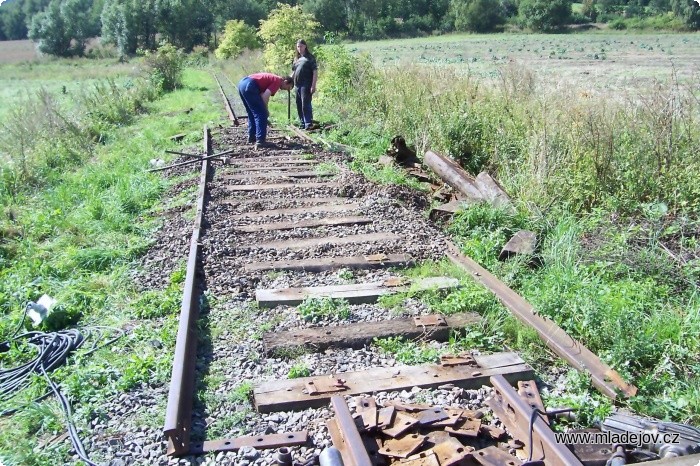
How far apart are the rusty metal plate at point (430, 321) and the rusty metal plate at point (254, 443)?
1.62 meters

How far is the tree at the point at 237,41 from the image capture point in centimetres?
4216

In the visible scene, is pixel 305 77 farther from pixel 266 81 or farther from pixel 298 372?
pixel 298 372

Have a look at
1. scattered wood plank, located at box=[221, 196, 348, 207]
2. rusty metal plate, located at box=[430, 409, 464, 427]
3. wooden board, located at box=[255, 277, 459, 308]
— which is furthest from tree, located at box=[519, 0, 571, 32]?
rusty metal plate, located at box=[430, 409, 464, 427]

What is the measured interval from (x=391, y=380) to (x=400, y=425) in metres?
0.59

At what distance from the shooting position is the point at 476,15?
8469 cm

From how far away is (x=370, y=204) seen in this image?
25.6 feet

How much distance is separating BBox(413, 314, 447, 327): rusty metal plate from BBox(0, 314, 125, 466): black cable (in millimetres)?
2394

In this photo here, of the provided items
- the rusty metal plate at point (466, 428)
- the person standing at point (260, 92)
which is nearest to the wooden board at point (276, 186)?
the person standing at point (260, 92)

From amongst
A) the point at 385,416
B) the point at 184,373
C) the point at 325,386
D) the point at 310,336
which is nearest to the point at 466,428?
the point at 385,416

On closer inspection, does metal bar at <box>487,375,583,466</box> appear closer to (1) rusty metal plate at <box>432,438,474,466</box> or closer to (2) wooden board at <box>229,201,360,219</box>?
(1) rusty metal plate at <box>432,438,474,466</box>

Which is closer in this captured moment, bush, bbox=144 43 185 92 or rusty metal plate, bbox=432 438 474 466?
rusty metal plate, bbox=432 438 474 466

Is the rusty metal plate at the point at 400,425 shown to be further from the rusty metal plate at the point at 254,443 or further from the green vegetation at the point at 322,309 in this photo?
the green vegetation at the point at 322,309

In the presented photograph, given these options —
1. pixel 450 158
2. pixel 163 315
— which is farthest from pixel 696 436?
pixel 450 158

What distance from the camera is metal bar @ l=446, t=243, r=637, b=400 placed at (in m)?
3.83
